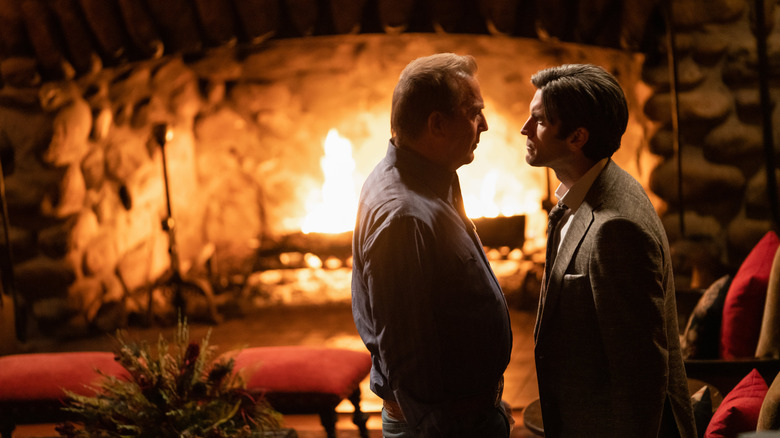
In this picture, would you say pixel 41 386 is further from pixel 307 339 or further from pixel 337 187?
pixel 337 187

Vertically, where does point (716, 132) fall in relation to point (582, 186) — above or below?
below

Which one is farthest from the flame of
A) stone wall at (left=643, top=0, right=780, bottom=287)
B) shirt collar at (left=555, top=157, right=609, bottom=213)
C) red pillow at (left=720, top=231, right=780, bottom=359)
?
shirt collar at (left=555, top=157, right=609, bottom=213)

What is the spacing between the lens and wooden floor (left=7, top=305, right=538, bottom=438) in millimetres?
3109

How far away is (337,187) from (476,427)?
3175 mm

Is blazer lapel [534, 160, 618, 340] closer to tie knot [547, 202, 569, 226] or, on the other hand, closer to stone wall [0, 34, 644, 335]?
tie knot [547, 202, 569, 226]

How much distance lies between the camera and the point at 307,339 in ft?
13.5

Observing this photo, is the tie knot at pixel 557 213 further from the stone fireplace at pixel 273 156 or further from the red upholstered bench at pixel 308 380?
the stone fireplace at pixel 273 156

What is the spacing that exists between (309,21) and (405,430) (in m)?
2.36

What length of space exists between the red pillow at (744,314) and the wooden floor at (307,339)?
865 millimetres

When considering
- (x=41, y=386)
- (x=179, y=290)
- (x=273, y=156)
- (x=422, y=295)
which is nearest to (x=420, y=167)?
(x=422, y=295)

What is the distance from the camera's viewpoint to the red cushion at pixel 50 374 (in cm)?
252

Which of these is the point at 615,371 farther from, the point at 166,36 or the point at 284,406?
the point at 166,36

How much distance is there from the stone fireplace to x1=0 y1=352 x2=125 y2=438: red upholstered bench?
4.27ft

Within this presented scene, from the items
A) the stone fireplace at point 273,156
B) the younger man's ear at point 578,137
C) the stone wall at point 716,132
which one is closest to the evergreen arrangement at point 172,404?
the younger man's ear at point 578,137
